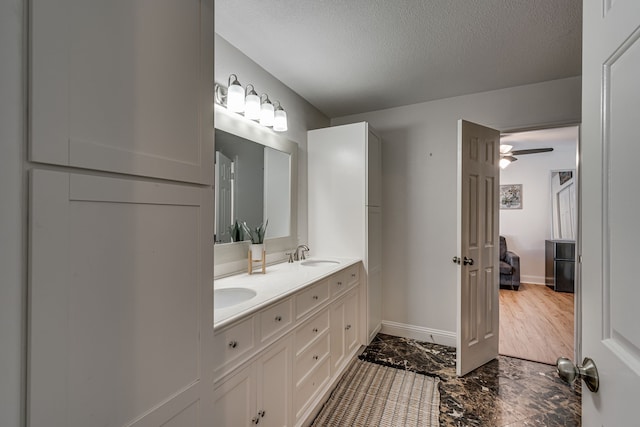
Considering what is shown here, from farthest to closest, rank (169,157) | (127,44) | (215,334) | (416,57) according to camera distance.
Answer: (416,57) → (215,334) → (169,157) → (127,44)

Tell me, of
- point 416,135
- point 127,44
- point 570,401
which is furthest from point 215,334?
point 416,135

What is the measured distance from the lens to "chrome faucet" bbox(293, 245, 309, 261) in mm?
2573

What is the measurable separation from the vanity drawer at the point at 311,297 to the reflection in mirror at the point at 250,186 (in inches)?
26.3

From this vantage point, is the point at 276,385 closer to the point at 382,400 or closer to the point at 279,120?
the point at 382,400

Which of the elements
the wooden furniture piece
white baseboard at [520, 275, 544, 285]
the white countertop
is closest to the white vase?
the white countertop

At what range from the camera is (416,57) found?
6.84ft

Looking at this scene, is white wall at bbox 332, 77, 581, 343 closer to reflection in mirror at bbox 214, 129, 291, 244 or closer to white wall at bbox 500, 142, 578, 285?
reflection in mirror at bbox 214, 129, 291, 244

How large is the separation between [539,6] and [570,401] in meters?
2.55

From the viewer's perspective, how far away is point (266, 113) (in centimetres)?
212

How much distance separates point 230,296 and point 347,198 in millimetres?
1441

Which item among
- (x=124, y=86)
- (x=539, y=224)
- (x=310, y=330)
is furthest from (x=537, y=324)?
(x=124, y=86)

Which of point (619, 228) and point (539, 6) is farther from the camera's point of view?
point (539, 6)

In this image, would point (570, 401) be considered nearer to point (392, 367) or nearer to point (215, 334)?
point (392, 367)

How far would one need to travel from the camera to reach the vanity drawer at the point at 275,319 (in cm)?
131
